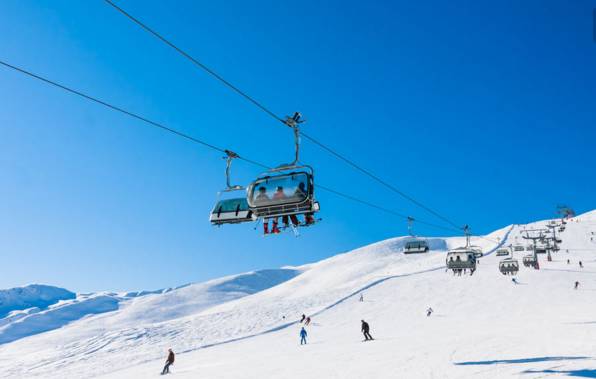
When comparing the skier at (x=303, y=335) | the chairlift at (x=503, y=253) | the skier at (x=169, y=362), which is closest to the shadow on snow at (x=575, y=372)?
the skier at (x=303, y=335)

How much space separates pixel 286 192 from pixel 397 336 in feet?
51.7

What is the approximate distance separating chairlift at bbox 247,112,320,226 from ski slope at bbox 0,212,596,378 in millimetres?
5993

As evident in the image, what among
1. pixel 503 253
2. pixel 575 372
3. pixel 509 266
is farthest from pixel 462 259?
pixel 503 253

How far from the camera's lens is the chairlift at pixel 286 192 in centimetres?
1111

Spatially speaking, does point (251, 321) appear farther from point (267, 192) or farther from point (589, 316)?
point (267, 192)

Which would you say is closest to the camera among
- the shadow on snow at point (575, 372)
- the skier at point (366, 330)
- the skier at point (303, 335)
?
the shadow on snow at point (575, 372)

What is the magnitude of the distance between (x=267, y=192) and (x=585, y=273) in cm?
4694

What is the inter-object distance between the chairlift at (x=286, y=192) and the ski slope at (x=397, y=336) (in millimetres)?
5993

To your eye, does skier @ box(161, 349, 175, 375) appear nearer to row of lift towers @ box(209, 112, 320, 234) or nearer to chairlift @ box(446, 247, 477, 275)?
row of lift towers @ box(209, 112, 320, 234)

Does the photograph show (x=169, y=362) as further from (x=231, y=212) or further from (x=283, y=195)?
(x=283, y=195)

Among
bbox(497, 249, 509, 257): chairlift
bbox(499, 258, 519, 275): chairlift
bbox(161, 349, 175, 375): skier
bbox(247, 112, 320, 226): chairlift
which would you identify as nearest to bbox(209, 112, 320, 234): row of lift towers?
bbox(247, 112, 320, 226): chairlift

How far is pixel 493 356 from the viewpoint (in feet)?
48.2

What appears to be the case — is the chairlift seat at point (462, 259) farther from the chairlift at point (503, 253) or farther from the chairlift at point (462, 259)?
the chairlift at point (503, 253)

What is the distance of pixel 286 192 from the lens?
11.2 metres
